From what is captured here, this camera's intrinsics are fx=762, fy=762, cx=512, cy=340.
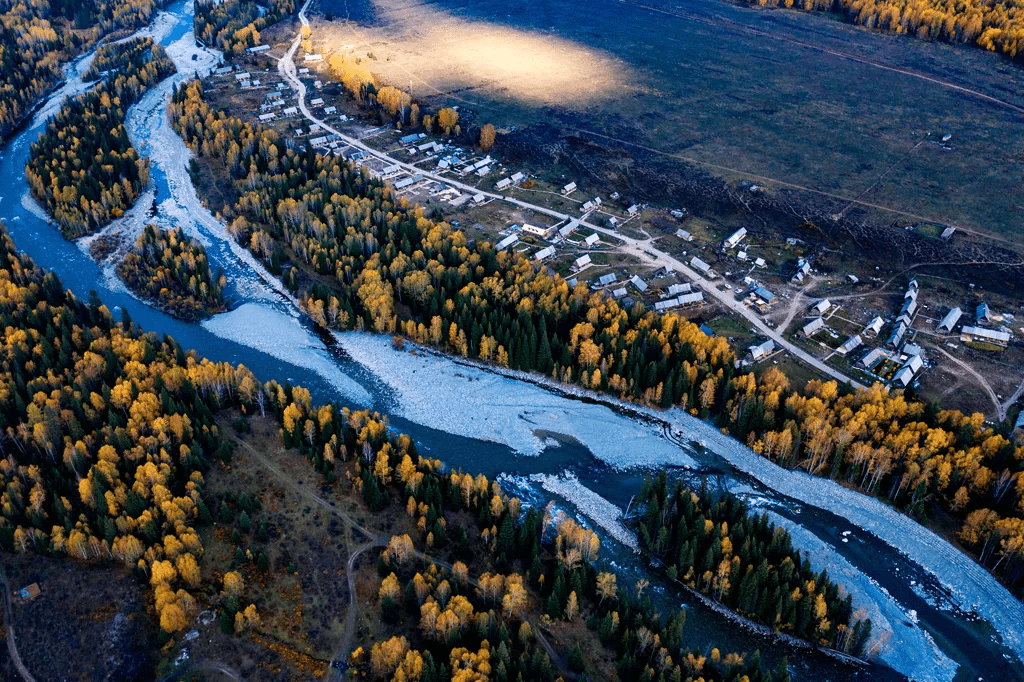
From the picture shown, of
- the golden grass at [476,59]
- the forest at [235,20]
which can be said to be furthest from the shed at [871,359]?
the forest at [235,20]

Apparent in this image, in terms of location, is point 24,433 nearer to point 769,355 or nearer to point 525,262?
point 525,262

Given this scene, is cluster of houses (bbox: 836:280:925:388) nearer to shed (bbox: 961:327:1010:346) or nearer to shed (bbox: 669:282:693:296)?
shed (bbox: 961:327:1010:346)

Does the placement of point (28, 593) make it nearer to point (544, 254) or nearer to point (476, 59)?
point (544, 254)

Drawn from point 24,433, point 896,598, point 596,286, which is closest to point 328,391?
point 24,433

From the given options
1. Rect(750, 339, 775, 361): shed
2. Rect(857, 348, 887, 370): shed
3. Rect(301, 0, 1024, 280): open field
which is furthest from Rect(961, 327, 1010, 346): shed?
Rect(750, 339, 775, 361): shed

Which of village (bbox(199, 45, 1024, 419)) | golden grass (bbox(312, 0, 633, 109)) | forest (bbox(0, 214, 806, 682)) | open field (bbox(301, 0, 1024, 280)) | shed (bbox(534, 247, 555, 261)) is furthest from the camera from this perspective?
golden grass (bbox(312, 0, 633, 109))
